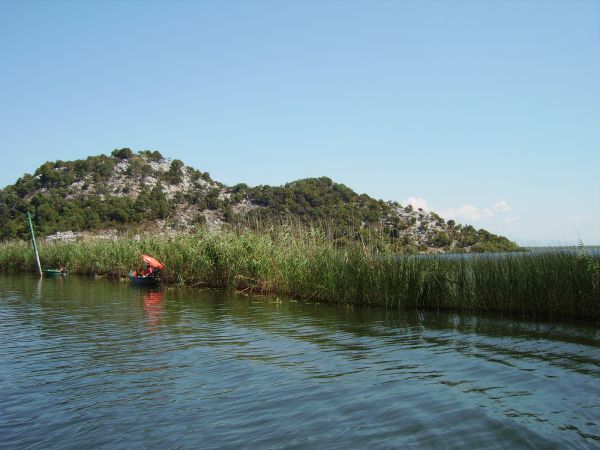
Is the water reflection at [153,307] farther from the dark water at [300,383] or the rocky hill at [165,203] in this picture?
the rocky hill at [165,203]

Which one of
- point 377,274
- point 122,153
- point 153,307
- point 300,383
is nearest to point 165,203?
point 122,153

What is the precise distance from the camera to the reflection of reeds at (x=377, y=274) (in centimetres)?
1306

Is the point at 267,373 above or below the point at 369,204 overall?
below

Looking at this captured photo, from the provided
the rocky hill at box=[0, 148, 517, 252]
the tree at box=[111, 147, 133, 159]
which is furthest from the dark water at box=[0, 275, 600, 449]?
the tree at box=[111, 147, 133, 159]

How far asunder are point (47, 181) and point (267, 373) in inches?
3451

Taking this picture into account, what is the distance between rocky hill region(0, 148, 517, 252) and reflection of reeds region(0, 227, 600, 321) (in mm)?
36036

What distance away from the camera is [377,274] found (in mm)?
16172

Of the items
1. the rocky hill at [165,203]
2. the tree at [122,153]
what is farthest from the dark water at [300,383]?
the tree at [122,153]

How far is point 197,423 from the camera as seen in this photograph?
245 inches

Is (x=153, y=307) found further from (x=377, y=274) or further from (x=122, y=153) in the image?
(x=122, y=153)

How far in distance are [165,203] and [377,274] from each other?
6675cm

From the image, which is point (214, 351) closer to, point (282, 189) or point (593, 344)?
point (593, 344)

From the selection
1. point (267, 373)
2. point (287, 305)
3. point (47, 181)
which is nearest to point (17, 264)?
point (287, 305)

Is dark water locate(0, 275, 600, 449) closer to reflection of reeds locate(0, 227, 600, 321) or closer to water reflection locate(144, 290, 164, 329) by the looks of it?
water reflection locate(144, 290, 164, 329)
